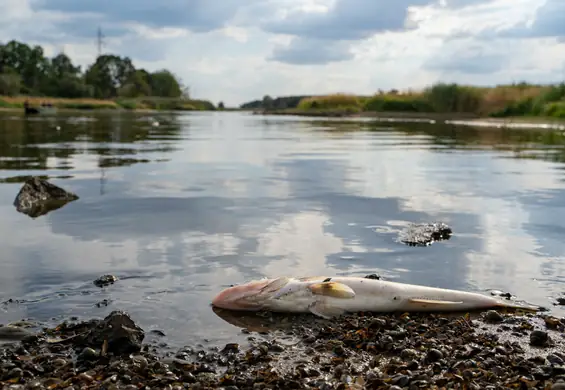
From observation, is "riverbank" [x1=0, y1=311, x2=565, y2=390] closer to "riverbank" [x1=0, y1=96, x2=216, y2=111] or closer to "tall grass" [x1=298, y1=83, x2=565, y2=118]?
"tall grass" [x1=298, y1=83, x2=565, y2=118]

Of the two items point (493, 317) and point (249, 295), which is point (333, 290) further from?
point (493, 317)

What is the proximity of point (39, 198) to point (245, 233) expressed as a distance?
504cm

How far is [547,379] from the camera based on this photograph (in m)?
5.39

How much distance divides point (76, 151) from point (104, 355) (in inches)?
834

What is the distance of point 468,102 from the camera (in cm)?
8356

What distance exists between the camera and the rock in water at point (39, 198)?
1258cm

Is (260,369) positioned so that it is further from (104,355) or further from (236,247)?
(236,247)

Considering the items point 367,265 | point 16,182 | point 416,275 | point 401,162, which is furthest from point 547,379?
point 401,162

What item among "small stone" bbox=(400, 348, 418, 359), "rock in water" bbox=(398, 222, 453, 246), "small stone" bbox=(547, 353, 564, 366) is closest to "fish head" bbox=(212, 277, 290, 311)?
"small stone" bbox=(400, 348, 418, 359)

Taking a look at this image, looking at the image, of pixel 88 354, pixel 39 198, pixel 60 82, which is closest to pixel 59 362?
pixel 88 354

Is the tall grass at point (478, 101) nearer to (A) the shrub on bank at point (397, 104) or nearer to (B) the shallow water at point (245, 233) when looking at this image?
(A) the shrub on bank at point (397, 104)

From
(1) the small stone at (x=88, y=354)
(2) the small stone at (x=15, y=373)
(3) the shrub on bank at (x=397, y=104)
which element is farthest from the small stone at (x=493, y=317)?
(3) the shrub on bank at (x=397, y=104)

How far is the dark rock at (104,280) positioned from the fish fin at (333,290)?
260 centimetres

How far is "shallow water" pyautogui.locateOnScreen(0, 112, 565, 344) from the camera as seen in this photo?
7.59 meters
